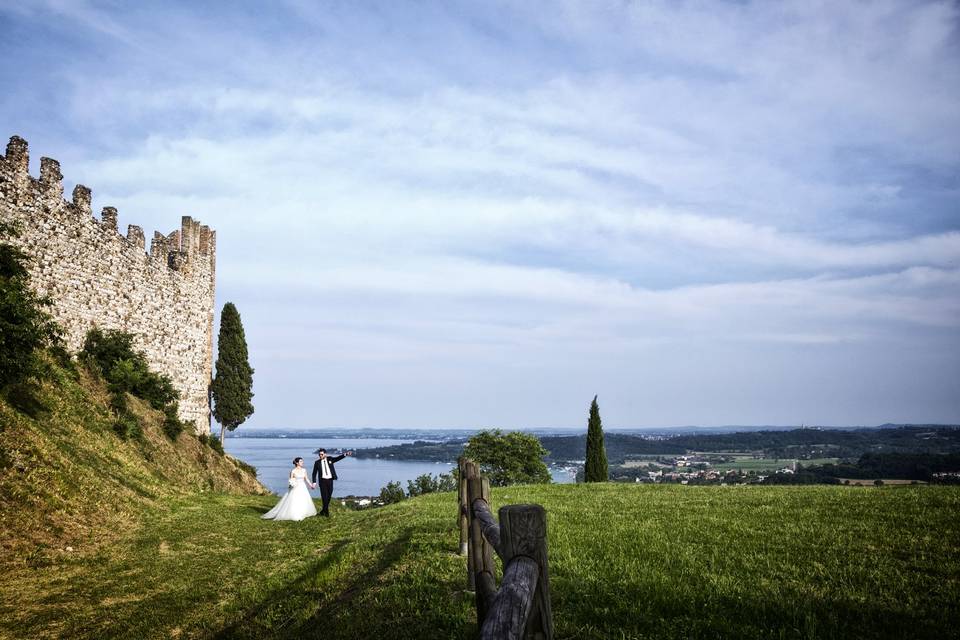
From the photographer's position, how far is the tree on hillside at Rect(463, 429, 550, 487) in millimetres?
53250

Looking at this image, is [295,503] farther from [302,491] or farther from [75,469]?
[75,469]

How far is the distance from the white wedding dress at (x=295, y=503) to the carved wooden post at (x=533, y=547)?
1643cm

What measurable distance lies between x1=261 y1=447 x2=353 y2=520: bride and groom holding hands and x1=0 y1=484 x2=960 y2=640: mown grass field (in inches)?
168

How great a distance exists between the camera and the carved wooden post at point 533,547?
3141mm

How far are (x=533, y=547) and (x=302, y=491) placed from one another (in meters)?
16.9

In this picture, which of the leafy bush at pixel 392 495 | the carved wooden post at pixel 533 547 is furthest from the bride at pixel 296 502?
the leafy bush at pixel 392 495

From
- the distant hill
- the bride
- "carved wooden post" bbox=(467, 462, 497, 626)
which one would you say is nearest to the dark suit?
the bride

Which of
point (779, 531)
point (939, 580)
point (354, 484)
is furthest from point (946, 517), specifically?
point (354, 484)

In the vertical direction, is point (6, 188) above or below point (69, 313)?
above

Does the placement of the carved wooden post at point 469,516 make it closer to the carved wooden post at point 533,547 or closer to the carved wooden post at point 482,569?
the carved wooden post at point 482,569

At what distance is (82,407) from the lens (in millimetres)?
18641

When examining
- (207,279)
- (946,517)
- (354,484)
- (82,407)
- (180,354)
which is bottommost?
(354,484)

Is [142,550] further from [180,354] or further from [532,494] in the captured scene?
[180,354]

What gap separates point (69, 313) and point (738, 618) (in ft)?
78.2
